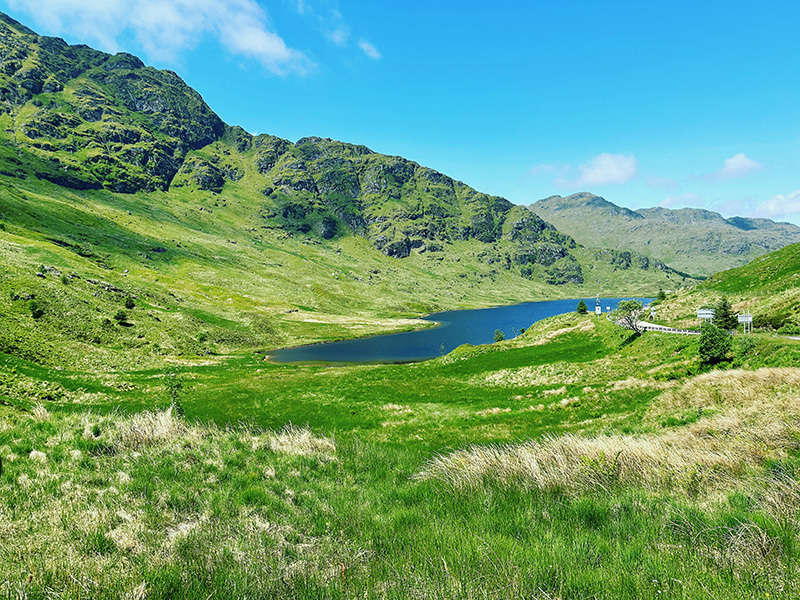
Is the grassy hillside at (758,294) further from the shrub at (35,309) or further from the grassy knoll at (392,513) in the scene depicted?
the shrub at (35,309)

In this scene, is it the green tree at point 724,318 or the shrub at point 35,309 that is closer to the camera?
the green tree at point 724,318

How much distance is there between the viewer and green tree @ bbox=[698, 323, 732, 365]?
29.4 m

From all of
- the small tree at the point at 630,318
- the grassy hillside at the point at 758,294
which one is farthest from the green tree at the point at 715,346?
the grassy hillside at the point at 758,294

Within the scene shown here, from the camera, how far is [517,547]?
5520mm

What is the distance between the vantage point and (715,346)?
29.5 metres

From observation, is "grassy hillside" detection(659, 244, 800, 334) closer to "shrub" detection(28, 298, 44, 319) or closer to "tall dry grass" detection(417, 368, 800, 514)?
"tall dry grass" detection(417, 368, 800, 514)

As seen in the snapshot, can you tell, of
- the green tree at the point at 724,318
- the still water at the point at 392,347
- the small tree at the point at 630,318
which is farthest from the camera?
the still water at the point at 392,347

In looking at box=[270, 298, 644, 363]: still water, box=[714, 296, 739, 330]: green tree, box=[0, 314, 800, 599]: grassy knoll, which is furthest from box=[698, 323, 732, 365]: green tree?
box=[270, 298, 644, 363]: still water

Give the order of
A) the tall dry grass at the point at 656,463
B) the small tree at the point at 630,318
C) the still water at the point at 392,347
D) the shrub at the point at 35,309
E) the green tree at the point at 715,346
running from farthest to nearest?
the still water at the point at 392,347, the shrub at the point at 35,309, the small tree at the point at 630,318, the green tree at the point at 715,346, the tall dry grass at the point at 656,463

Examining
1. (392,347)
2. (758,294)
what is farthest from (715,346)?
(392,347)

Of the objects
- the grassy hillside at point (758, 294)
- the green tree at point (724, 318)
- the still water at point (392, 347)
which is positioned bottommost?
the still water at point (392, 347)

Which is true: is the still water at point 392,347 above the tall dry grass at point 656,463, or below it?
below

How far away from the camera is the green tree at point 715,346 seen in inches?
1156

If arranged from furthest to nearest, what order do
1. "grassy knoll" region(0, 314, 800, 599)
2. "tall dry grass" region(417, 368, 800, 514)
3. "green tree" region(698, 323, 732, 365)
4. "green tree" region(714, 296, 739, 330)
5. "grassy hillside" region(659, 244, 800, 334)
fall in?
1. "green tree" region(714, 296, 739, 330)
2. "grassy hillside" region(659, 244, 800, 334)
3. "green tree" region(698, 323, 732, 365)
4. "tall dry grass" region(417, 368, 800, 514)
5. "grassy knoll" region(0, 314, 800, 599)
